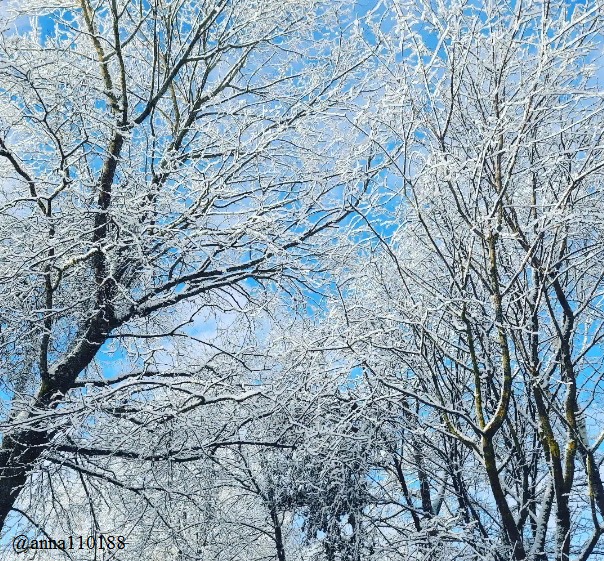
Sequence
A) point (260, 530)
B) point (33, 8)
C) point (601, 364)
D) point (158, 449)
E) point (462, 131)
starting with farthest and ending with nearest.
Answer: point (260, 530), point (33, 8), point (158, 449), point (601, 364), point (462, 131)

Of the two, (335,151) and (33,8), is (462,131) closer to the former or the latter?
(335,151)

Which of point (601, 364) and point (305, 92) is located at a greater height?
point (305, 92)

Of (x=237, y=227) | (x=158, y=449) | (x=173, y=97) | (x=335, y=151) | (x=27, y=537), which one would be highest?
(x=173, y=97)

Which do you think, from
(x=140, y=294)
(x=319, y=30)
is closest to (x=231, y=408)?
(x=140, y=294)

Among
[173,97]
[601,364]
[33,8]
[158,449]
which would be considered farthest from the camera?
[173,97]

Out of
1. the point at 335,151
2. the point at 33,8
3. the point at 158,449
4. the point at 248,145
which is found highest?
the point at 33,8

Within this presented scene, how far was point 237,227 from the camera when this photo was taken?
5.43 metres

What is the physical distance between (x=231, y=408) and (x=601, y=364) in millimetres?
3664

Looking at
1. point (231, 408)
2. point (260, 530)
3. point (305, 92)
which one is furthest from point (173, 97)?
point (260, 530)

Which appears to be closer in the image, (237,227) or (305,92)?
(237,227)

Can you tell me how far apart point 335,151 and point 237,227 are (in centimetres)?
260

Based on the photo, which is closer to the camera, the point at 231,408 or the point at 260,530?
the point at 231,408

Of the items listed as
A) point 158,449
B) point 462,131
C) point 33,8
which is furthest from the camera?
point 33,8

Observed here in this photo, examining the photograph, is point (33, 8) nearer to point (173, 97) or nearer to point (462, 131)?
point (173, 97)
